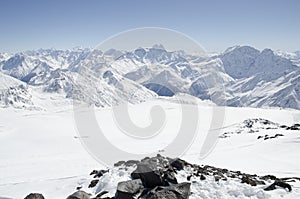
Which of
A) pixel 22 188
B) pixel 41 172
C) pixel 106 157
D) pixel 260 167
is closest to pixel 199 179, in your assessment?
pixel 260 167

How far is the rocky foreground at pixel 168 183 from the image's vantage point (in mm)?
16062

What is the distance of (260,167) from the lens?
26.4 metres

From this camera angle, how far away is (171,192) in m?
15.3

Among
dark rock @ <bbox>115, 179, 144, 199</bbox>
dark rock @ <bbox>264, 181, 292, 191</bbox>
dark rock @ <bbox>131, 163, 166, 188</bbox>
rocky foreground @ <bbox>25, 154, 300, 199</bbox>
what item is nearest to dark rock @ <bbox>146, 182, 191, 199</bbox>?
rocky foreground @ <bbox>25, 154, 300, 199</bbox>

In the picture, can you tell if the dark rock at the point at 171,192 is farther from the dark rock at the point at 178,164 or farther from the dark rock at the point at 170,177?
the dark rock at the point at 178,164

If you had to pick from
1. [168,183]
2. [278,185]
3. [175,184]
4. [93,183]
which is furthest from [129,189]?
[278,185]

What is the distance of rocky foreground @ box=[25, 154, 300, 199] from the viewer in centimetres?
1606

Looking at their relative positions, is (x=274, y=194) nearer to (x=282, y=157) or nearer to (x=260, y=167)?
(x=260, y=167)

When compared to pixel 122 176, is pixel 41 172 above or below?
below

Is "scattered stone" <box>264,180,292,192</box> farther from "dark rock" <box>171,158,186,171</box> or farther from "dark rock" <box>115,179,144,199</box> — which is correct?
"dark rock" <box>115,179,144,199</box>

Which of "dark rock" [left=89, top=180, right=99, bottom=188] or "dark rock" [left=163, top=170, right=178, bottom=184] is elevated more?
"dark rock" [left=163, top=170, right=178, bottom=184]

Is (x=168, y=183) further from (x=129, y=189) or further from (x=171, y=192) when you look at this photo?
(x=129, y=189)

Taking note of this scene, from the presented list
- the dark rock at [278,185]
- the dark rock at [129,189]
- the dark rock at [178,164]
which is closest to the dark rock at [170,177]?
the dark rock at [129,189]

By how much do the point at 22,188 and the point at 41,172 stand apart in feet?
31.5
